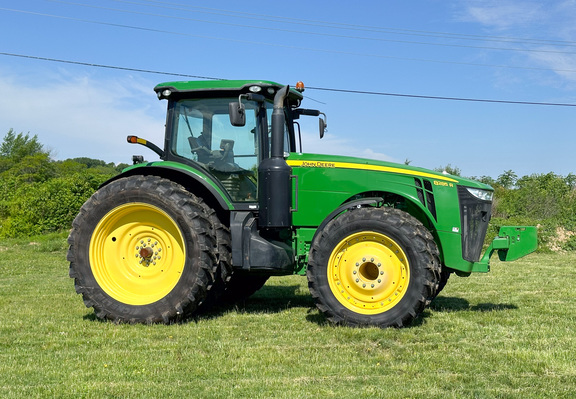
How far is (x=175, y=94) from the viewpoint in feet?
23.9

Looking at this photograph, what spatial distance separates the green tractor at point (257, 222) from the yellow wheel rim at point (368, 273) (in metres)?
0.01

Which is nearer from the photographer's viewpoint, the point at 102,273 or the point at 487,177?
the point at 102,273

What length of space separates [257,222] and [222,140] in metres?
1.06

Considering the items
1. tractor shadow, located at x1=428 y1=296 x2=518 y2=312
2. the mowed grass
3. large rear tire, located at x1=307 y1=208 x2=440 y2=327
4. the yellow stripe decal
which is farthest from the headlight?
tractor shadow, located at x1=428 y1=296 x2=518 y2=312

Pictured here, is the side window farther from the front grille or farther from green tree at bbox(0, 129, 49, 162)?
green tree at bbox(0, 129, 49, 162)

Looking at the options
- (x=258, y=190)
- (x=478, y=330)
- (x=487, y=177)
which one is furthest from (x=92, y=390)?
(x=487, y=177)

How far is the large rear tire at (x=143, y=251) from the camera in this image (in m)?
6.65

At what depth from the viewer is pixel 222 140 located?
7.22 meters

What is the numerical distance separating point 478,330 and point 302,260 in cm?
206

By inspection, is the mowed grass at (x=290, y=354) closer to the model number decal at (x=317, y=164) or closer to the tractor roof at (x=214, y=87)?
the model number decal at (x=317, y=164)

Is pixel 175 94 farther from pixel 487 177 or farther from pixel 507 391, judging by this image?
pixel 487 177

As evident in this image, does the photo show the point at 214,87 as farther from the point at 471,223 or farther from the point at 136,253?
the point at 471,223

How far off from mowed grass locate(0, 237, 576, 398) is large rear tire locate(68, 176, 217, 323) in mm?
286

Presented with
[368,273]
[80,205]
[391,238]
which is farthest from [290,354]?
[80,205]
